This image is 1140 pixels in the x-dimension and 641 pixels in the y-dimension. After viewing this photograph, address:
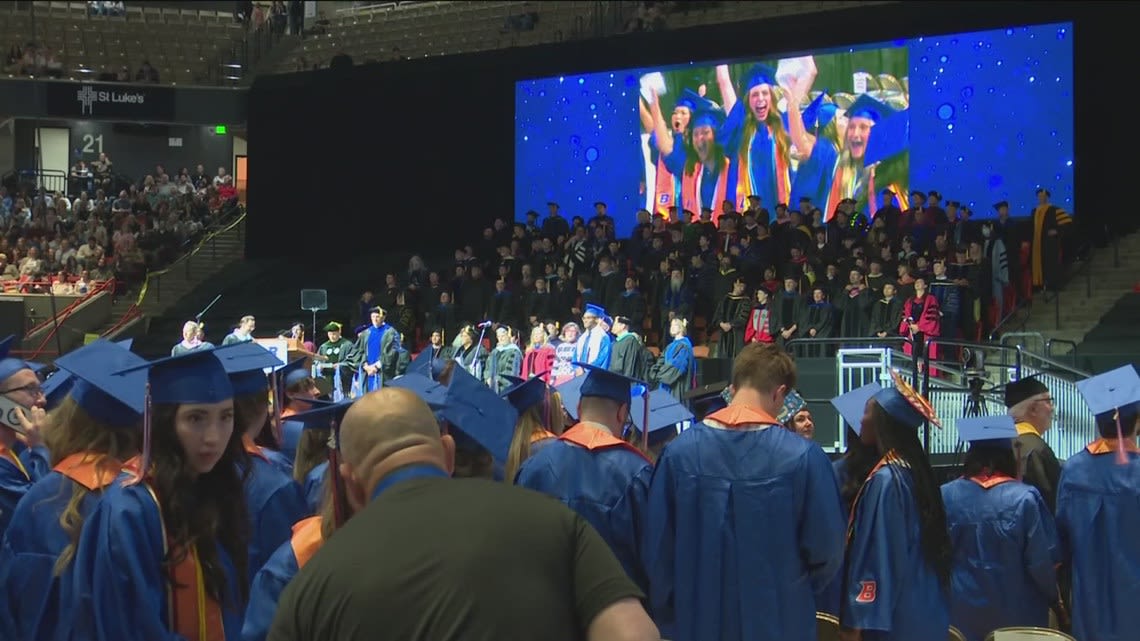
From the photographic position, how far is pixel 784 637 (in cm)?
423

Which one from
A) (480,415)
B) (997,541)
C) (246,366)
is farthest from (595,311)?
(480,415)

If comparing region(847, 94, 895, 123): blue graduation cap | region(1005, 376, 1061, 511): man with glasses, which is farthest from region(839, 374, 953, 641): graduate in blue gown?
region(847, 94, 895, 123): blue graduation cap

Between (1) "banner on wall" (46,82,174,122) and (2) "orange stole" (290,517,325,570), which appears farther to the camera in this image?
(1) "banner on wall" (46,82,174,122)

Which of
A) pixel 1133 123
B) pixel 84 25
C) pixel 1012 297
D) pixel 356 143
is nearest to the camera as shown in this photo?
pixel 1012 297

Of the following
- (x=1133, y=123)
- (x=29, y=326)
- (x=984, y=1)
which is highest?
(x=984, y=1)

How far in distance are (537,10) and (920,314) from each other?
13.9 metres

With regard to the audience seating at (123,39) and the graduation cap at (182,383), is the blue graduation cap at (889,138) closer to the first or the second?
the audience seating at (123,39)

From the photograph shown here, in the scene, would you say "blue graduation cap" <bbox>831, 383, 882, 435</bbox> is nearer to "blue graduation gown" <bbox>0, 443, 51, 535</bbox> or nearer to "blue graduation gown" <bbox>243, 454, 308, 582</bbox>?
"blue graduation gown" <bbox>243, 454, 308, 582</bbox>

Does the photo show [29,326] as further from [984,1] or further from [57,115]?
[984,1]

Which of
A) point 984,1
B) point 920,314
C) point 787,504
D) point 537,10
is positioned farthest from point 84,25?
point 787,504

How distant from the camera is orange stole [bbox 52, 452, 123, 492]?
3268 millimetres

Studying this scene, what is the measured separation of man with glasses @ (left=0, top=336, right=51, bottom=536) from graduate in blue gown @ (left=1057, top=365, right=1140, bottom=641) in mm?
3658

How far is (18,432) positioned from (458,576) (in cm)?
274

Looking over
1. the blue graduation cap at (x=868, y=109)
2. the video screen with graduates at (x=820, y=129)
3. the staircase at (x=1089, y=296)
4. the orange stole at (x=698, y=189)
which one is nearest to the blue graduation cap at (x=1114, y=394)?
the staircase at (x=1089, y=296)
